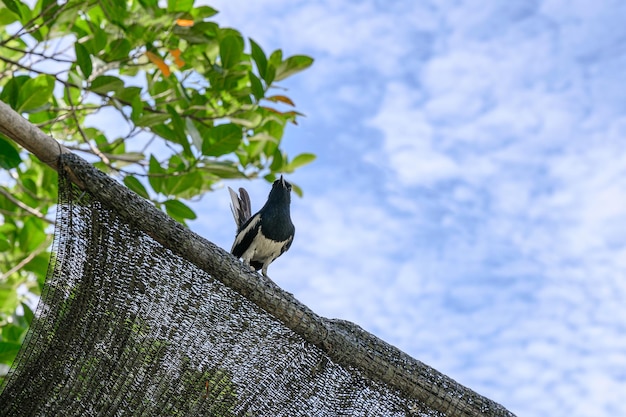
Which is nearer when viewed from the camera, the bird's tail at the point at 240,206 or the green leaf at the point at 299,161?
the bird's tail at the point at 240,206

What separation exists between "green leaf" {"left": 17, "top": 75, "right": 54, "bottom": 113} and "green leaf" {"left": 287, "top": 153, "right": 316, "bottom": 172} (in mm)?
1067

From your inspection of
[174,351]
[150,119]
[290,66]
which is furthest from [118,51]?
[174,351]

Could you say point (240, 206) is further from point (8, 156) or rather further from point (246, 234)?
point (8, 156)

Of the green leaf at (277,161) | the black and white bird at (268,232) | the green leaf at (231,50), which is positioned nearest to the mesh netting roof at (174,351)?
the black and white bird at (268,232)

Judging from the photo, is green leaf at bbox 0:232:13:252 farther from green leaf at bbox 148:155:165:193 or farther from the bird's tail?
the bird's tail

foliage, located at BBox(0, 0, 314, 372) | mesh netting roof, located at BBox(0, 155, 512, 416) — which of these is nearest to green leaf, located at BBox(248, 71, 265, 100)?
foliage, located at BBox(0, 0, 314, 372)

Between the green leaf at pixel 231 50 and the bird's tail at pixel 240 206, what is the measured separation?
0.48 meters

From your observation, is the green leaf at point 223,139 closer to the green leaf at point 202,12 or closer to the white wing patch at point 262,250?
the white wing patch at point 262,250

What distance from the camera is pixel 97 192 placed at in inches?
57.9

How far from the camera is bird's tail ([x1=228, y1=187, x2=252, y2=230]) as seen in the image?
2.95 metres

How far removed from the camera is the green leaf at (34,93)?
2.54 metres

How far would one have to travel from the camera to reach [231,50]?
2.85 m

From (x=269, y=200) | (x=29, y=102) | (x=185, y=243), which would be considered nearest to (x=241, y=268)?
(x=185, y=243)

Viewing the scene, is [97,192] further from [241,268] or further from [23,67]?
[23,67]
